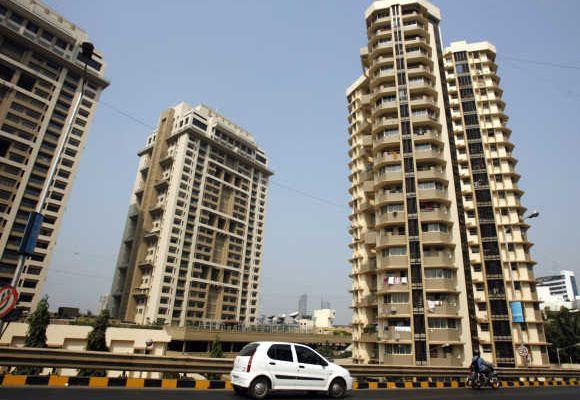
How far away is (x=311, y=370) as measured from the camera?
1214cm

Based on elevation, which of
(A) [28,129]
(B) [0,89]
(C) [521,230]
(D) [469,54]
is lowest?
(C) [521,230]

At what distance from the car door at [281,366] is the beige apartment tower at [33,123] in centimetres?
6288

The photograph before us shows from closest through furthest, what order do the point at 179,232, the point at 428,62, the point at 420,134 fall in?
the point at 420,134, the point at 428,62, the point at 179,232

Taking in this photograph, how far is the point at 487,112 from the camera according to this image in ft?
196

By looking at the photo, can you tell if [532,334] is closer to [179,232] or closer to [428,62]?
[428,62]

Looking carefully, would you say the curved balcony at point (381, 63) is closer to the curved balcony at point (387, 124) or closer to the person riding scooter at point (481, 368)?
the curved balcony at point (387, 124)

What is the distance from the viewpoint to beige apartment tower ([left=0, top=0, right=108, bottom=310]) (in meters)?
64.1

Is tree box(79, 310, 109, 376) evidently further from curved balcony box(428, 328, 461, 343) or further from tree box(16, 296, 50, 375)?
curved balcony box(428, 328, 461, 343)

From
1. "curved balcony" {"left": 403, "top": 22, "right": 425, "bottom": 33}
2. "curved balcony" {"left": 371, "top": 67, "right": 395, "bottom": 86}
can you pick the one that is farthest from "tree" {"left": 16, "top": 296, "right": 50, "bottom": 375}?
"curved balcony" {"left": 403, "top": 22, "right": 425, "bottom": 33}

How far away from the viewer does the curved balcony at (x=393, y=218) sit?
142 feet

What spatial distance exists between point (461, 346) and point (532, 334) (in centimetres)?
1658

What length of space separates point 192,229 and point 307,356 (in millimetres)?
78523

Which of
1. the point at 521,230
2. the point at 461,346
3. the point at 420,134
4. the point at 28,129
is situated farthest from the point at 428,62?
the point at 28,129

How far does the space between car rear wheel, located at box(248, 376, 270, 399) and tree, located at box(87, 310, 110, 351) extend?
4027cm
